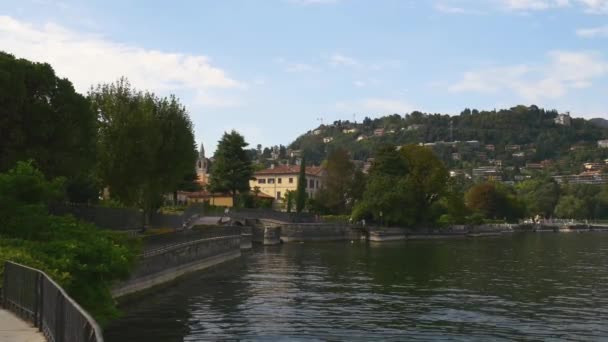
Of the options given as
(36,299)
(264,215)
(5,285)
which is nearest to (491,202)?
(264,215)

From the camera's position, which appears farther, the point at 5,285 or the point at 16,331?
the point at 5,285

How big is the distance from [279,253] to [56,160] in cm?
3458

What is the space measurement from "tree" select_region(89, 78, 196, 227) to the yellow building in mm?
97308

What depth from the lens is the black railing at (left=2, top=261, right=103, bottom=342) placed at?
9.83 meters

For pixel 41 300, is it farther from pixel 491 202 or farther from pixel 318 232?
pixel 491 202

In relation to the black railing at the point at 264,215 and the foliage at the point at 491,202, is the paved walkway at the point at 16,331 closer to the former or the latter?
the black railing at the point at 264,215

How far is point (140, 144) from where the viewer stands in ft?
196

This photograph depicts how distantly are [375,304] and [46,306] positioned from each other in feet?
77.3

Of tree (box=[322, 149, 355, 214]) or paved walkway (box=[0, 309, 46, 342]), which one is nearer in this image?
paved walkway (box=[0, 309, 46, 342])

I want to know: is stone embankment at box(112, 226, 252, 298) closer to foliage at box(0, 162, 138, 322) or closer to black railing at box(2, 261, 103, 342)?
foliage at box(0, 162, 138, 322)

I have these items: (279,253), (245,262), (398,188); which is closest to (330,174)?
(398,188)

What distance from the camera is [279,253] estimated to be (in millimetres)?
76375

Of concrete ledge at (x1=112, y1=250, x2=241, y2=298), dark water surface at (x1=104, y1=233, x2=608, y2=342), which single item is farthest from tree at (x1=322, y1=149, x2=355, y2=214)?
dark water surface at (x1=104, y1=233, x2=608, y2=342)

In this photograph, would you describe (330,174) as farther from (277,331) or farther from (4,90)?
(277,331)
